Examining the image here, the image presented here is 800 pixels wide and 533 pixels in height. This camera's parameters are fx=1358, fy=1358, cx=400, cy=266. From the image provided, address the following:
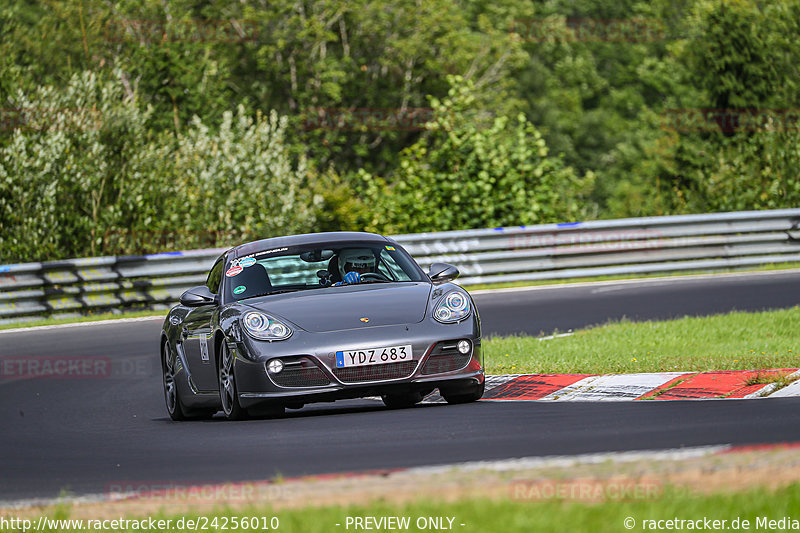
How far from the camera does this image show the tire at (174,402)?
10.5 m

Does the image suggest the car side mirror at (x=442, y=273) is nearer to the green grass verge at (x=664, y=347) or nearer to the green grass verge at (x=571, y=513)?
the green grass verge at (x=664, y=347)

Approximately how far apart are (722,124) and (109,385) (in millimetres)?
25914

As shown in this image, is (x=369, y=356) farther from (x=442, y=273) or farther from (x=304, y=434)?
(x=442, y=273)

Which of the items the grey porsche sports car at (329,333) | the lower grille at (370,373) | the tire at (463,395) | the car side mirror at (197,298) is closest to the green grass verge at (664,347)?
the tire at (463,395)

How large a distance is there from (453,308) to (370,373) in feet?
2.79

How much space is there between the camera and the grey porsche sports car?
8.80 meters

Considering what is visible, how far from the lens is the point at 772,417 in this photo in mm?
7312

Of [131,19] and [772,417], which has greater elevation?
[131,19]

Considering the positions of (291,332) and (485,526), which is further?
(291,332)

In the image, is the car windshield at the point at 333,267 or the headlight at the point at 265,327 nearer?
the headlight at the point at 265,327

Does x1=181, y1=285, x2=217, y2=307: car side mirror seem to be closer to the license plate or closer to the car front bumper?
the car front bumper

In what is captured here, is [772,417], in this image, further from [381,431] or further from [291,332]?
[291,332]

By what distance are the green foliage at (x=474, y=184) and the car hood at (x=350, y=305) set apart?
615 inches

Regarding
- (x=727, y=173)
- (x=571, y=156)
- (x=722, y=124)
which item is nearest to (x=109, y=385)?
(x=727, y=173)
